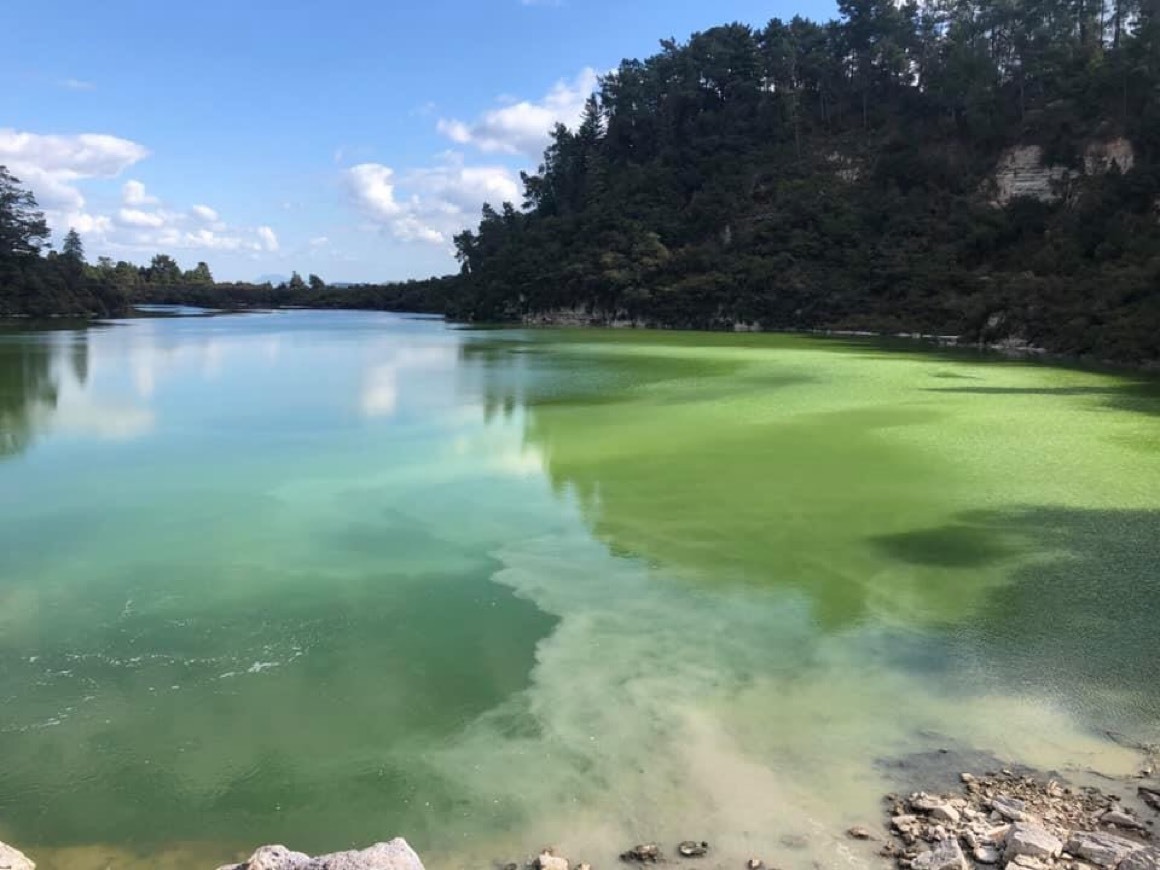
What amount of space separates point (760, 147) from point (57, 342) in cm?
5572

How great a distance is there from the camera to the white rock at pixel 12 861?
3.56 meters

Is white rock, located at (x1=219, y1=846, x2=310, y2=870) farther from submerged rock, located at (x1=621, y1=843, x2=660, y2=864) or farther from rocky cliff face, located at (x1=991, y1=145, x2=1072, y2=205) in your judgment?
rocky cliff face, located at (x1=991, y1=145, x2=1072, y2=205)

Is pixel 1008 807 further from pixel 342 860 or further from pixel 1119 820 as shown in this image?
pixel 342 860

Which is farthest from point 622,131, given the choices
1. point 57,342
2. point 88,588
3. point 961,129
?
point 88,588

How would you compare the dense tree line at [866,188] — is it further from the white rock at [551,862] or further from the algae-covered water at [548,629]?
the white rock at [551,862]

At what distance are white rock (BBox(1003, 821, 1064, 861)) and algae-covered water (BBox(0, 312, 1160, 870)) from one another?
0.66m

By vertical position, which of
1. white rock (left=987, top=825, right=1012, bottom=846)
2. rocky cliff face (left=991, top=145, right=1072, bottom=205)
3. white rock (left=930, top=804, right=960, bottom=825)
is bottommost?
white rock (left=930, top=804, right=960, bottom=825)

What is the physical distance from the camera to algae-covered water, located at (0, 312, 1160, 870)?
469 centimetres

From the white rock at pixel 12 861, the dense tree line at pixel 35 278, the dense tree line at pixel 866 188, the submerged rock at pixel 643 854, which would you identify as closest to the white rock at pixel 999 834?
the submerged rock at pixel 643 854

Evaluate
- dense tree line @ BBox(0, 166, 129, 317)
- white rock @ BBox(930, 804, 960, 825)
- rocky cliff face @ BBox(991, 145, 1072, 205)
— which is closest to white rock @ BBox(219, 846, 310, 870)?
white rock @ BBox(930, 804, 960, 825)

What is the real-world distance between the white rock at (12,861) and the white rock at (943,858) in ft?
12.7

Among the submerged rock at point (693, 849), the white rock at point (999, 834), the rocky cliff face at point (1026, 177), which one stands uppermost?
the rocky cliff face at point (1026, 177)

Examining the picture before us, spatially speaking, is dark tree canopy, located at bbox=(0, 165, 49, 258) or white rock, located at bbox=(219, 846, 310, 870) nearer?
white rock, located at bbox=(219, 846, 310, 870)

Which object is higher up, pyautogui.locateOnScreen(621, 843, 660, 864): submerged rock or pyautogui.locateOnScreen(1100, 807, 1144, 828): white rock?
pyautogui.locateOnScreen(1100, 807, 1144, 828): white rock
